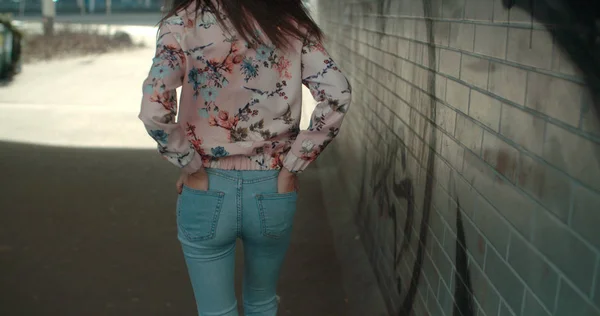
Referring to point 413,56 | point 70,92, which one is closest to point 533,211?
point 413,56

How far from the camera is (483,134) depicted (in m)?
2.37

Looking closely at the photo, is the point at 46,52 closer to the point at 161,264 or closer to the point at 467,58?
the point at 161,264

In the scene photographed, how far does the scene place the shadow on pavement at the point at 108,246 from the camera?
4.38m

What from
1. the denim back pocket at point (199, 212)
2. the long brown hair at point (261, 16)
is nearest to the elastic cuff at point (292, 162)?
the denim back pocket at point (199, 212)

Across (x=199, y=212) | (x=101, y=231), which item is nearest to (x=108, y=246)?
(x=101, y=231)

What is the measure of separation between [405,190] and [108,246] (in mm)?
2504

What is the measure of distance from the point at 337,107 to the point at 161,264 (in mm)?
2821

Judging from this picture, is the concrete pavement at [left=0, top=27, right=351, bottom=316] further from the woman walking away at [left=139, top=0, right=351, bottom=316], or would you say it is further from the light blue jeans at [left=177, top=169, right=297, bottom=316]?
the woman walking away at [left=139, top=0, right=351, bottom=316]

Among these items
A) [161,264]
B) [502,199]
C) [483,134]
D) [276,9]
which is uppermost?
[276,9]

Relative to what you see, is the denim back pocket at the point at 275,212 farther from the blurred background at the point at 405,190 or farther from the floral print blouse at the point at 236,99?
the blurred background at the point at 405,190

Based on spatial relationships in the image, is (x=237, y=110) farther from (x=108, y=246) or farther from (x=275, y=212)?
(x=108, y=246)

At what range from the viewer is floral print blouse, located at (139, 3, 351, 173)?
2373mm

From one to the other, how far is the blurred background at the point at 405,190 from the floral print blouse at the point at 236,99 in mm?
521

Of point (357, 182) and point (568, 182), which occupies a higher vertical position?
point (568, 182)
